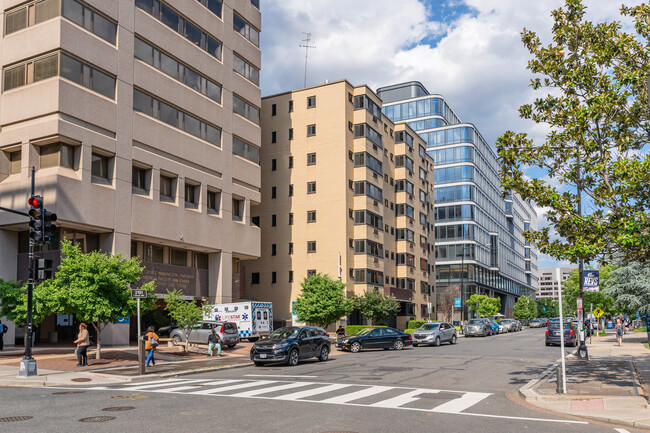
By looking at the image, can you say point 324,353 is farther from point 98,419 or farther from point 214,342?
point 98,419

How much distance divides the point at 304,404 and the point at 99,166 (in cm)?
2631

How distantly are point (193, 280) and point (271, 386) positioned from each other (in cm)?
2750

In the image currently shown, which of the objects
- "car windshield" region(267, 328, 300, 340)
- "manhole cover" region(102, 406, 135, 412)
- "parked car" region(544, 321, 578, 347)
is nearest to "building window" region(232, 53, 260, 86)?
"car windshield" region(267, 328, 300, 340)

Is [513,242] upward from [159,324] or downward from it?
upward

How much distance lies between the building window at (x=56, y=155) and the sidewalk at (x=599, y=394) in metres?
26.6

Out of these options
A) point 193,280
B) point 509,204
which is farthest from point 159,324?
point 509,204

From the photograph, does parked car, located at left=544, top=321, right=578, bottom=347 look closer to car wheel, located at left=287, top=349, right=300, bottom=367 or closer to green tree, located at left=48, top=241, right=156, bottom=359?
car wheel, located at left=287, top=349, right=300, bottom=367

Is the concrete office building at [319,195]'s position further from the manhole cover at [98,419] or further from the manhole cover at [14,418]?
the manhole cover at [14,418]

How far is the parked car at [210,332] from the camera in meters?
33.9

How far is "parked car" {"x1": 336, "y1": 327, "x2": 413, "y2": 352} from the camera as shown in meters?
34.1

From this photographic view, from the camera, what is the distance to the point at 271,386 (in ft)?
57.4

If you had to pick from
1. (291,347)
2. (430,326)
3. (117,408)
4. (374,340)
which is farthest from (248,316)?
(117,408)

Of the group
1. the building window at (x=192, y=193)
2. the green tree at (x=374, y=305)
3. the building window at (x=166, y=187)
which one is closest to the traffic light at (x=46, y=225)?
the building window at (x=166, y=187)

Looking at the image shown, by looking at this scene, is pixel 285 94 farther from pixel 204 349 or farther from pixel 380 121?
pixel 204 349
